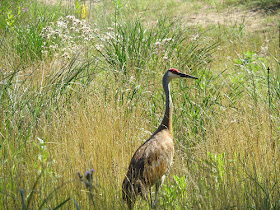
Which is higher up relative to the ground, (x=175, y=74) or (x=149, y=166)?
(x=175, y=74)

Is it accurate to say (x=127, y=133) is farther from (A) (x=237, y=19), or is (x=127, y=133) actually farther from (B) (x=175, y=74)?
(A) (x=237, y=19)

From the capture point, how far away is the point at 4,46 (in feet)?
21.2

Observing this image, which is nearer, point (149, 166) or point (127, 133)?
point (149, 166)

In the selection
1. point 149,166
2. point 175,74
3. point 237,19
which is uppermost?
point 237,19

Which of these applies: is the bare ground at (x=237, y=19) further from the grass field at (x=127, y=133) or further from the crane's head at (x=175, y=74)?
the crane's head at (x=175, y=74)

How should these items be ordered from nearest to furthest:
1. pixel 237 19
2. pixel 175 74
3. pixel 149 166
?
pixel 149 166 → pixel 175 74 → pixel 237 19

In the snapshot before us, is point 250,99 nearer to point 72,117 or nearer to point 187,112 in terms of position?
point 187,112

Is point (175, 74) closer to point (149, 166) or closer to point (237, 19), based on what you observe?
point (149, 166)

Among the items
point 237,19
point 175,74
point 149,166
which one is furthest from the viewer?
point 237,19

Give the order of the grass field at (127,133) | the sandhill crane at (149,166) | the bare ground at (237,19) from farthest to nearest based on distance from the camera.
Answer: the bare ground at (237,19) → the sandhill crane at (149,166) → the grass field at (127,133)

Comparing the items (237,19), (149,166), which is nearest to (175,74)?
(149,166)

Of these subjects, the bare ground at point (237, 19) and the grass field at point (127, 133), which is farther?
the bare ground at point (237, 19)

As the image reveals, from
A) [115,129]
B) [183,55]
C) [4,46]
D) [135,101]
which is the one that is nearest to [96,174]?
[115,129]

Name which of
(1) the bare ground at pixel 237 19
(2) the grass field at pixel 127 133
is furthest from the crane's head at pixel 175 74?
(1) the bare ground at pixel 237 19
